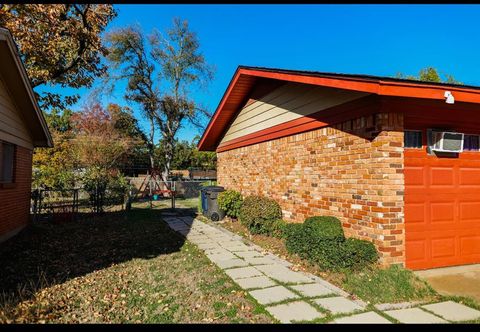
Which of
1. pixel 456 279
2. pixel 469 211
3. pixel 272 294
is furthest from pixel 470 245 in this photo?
pixel 272 294

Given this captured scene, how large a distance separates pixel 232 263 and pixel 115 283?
206 cm

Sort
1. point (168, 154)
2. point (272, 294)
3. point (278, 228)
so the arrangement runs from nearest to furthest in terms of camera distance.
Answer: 1. point (272, 294)
2. point (278, 228)
3. point (168, 154)

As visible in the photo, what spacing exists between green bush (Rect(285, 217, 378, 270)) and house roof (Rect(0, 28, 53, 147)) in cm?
685

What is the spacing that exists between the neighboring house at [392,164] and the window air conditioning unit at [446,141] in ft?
0.08

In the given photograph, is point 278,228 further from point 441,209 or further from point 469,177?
point 469,177

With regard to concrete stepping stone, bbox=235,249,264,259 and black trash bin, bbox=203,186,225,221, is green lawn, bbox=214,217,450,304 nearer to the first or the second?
concrete stepping stone, bbox=235,249,264,259

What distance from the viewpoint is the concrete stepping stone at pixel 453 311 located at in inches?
137

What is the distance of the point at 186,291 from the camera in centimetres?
437

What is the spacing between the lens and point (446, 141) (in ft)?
17.3

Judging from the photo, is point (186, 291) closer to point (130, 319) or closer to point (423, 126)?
point (130, 319)

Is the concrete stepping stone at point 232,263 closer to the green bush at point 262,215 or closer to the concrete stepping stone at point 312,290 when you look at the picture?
the concrete stepping stone at point 312,290

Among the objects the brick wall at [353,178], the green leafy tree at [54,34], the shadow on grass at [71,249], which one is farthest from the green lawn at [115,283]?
the green leafy tree at [54,34]

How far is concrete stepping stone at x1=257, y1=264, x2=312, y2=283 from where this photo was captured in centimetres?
476

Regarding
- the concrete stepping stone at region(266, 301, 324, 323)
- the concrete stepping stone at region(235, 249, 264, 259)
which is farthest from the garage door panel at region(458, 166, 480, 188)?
the concrete stepping stone at region(235, 249, 264, 259)
